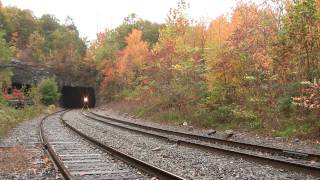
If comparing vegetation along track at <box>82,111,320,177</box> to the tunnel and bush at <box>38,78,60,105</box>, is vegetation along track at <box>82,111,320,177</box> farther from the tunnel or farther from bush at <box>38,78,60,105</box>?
the tunnel

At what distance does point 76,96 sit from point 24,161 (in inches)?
2682

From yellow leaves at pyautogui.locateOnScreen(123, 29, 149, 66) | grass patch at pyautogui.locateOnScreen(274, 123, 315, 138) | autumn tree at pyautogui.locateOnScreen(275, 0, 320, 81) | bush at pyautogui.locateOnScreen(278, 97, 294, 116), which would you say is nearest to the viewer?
grass patch at pyautogui.locateOnScreen(274, 123, 315, 138)

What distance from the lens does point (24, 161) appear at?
495 inches

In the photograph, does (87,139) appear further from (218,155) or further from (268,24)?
(268,24)

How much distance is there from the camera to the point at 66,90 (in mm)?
77188

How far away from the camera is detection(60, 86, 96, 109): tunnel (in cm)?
7606

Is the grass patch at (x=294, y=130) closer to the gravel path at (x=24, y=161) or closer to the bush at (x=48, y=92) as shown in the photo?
the gravel path at (x=24, y=161)

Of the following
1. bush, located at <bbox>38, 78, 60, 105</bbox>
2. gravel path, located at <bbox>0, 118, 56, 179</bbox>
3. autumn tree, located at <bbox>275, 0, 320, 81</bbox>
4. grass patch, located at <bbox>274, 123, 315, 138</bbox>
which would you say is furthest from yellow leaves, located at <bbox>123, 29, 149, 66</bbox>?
gravel path, located at <bbox>0, 118, 56, 179</bbox>

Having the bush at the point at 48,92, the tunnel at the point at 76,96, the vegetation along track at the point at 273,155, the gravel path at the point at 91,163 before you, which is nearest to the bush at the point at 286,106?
the vegetation along track at the point at 273,155

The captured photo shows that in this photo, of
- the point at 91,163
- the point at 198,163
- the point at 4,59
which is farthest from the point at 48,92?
the point at 198,163

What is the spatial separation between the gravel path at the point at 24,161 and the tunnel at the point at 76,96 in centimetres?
5832

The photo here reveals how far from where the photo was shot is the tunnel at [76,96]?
76062 mm

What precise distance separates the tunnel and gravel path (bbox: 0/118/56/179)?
2296 inches

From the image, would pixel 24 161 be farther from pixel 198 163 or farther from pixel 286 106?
pixel 286 106
